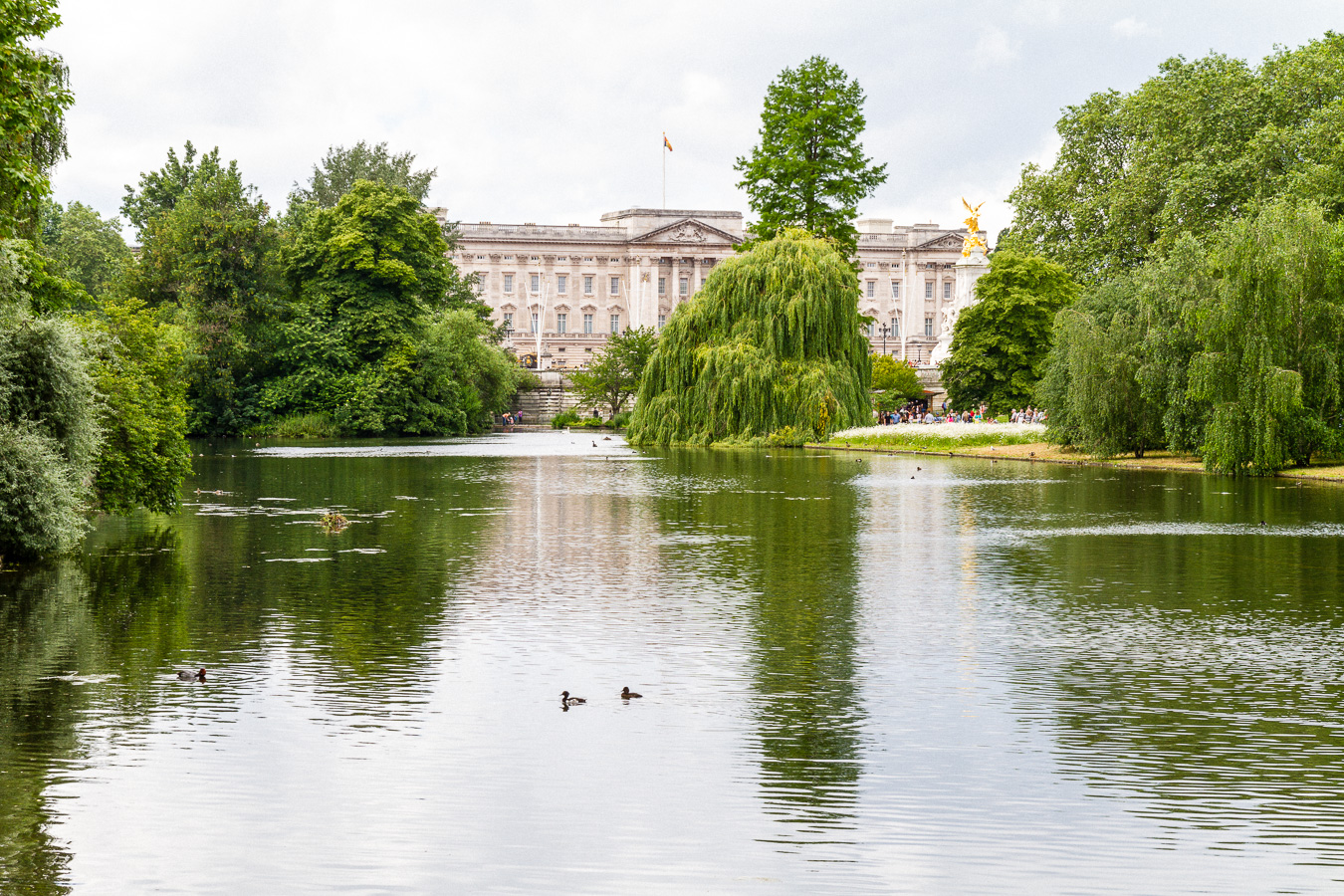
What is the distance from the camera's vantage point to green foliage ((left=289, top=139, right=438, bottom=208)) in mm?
79625

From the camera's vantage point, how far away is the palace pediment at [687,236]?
422ft

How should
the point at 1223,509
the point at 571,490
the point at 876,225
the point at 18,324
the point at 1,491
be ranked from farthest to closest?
the point at 876,225, the point at 571,490, the point at 1223,509, the point at 18,324, the point at 1,491

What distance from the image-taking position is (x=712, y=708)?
352 inches

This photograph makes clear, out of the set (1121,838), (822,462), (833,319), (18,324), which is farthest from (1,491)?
(833,319)

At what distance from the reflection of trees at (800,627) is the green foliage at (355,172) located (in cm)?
5485

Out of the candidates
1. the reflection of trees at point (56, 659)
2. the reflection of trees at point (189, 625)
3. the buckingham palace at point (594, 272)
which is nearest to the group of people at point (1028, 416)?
the reflection of trees at point (189, 625)

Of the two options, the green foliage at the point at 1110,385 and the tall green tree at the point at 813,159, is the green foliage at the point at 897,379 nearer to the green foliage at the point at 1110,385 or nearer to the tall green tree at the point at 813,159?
the tall green tree at the point at 813,159

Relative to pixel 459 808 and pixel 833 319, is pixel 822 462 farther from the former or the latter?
pixel 459 808

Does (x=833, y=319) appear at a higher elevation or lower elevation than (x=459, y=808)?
higher

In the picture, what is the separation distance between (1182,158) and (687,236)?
8087 cm

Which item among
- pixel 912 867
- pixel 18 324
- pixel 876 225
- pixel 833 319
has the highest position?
pixel 876 225

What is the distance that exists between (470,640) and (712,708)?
9.95ft

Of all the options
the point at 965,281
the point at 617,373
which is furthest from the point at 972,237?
the point at 617,373

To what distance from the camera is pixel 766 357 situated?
49.3 m
